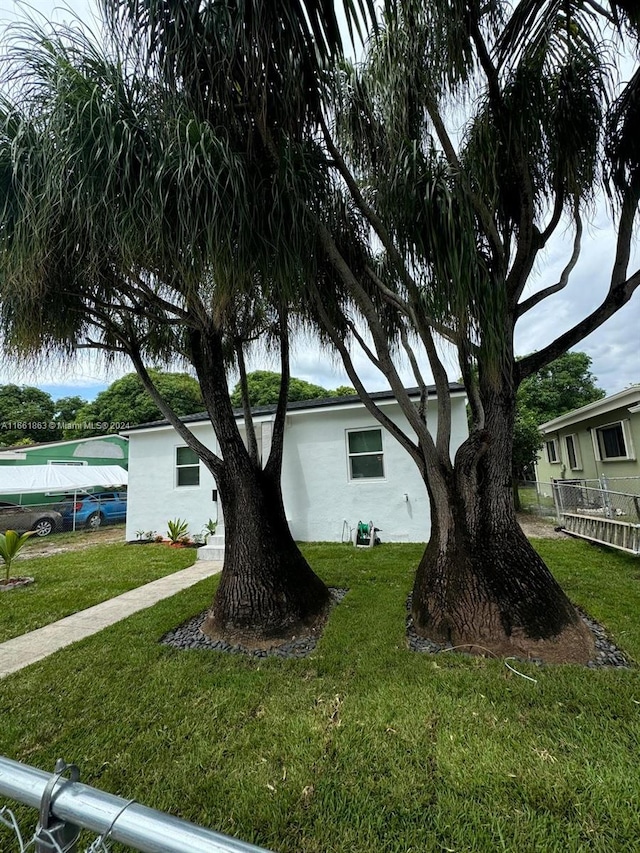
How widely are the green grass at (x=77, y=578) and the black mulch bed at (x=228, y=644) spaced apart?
1.96m

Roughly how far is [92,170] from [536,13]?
3.80 metres

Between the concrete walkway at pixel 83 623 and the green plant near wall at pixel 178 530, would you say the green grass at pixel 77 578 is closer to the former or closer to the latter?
the concrete walkway at pixel 83 623

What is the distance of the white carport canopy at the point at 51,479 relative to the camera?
12.8 m

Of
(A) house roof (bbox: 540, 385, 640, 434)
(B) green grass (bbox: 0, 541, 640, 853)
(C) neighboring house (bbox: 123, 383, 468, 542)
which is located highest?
(A) house roof (bbox: 540, 385, 640, 434)

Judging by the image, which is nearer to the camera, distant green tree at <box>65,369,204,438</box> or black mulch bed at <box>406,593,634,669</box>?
black mulch bed at <box>406,593,634,669</box>

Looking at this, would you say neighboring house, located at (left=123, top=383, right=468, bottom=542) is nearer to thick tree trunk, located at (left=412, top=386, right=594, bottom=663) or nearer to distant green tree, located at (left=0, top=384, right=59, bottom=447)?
thick tree trunk, located at (left=412, top=386, right=594, bottom=663)

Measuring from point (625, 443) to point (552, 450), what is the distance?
264 inches

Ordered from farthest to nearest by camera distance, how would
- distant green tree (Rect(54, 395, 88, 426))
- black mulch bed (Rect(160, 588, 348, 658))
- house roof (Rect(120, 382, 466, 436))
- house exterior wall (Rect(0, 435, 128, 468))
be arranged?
1. distant green tree (Rect(54, 395, 88, 426))
2. house exterior wall (Rect(0, 435, 128, 468))
3. house roof (Rect(120, 382, 466, 436))
4. black mulch bed (Rect(160, 588, 348, 658))

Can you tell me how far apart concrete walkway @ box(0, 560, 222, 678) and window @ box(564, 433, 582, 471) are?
12780mm

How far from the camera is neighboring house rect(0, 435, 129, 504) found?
54.1 ft

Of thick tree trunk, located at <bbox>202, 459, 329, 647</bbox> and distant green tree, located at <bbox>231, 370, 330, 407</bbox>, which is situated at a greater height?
distant green tree, located at <bbox>231, 370, 330, 407</bbox>

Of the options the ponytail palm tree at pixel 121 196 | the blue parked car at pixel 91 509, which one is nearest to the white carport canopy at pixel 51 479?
the blue parked car at pixel 91 509

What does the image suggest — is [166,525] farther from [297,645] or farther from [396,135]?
[396,135]

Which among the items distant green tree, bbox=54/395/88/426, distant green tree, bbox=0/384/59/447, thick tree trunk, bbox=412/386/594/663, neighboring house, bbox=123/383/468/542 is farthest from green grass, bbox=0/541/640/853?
distant green tree, bbox=54/395/88/426
